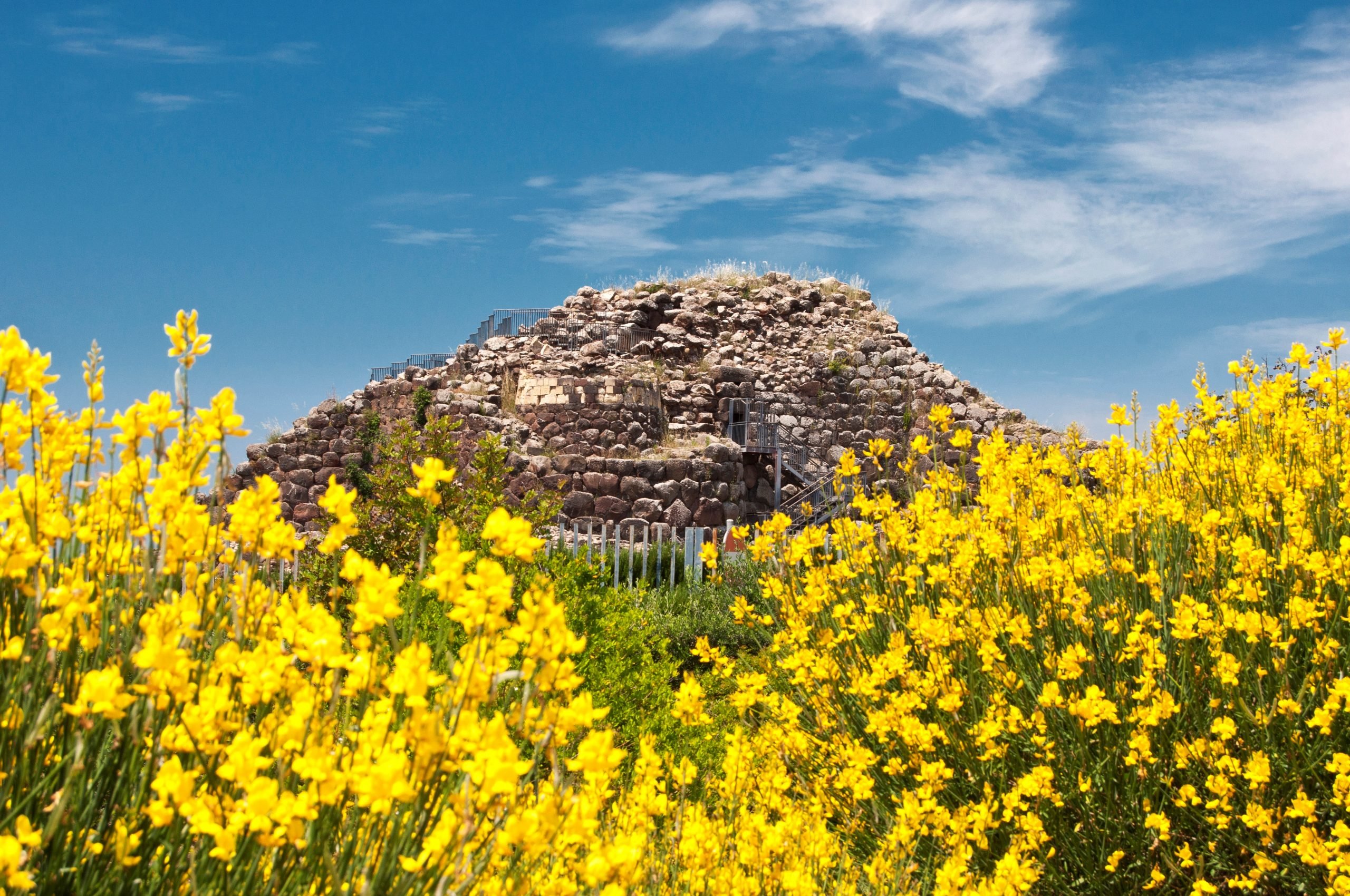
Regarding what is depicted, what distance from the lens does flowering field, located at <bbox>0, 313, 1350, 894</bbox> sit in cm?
148

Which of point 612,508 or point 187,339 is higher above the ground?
point 612,508

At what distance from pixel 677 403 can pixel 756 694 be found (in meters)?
19.3

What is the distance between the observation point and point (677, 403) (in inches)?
899

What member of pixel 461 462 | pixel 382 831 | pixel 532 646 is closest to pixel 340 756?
pixel 382 831

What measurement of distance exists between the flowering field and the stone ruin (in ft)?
41.7

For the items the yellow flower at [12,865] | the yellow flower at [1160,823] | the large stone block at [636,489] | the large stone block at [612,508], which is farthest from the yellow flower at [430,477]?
the large stone block at [636,489]

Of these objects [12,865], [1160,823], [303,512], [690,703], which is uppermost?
[303,512]

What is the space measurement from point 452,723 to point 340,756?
24 cm

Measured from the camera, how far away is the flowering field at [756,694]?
1477 mm

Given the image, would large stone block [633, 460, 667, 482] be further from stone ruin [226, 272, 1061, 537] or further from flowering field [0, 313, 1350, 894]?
flowering field [0, 313, 1350, 894]

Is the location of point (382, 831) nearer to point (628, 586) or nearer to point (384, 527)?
point (384, 527)

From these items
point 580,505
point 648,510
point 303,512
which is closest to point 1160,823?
point 648,510

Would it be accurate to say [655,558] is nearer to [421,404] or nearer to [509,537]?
[421,404]

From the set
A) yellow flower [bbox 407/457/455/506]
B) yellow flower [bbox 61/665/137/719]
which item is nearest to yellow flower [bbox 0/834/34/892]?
yellow flower [bbox 61/665/137/719]
